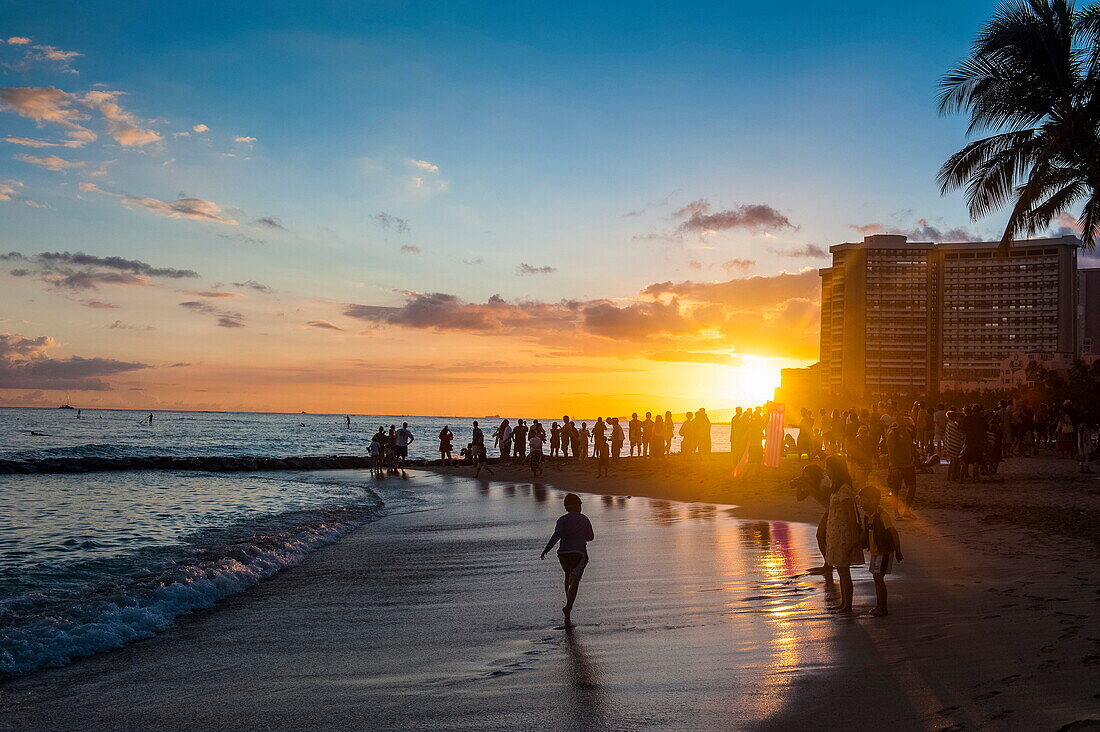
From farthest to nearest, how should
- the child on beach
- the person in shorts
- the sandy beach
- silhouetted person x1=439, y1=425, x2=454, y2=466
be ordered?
silhouetted person x1=439, y1=425, x2=454, y2=466 < the person in shorts < the child on beach < the sandy beach

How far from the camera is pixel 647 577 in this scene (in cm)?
965

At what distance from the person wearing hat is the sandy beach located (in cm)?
39

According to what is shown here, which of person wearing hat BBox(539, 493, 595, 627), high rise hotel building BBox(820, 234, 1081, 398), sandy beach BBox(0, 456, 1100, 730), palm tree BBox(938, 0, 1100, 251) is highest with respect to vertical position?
high rise hotel building BBox(820, 234, 1081, 398)

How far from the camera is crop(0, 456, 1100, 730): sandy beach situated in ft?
16.4

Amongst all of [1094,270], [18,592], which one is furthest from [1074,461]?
[1094,270]

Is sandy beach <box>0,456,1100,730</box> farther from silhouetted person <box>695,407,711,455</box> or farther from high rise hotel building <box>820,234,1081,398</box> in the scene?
high rise hotel building <box>820,234,1081,398</box>

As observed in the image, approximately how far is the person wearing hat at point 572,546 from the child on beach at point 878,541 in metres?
2.62

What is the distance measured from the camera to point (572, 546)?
25.1 ft

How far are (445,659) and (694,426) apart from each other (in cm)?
2524

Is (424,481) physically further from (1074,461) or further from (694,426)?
(1074,461)

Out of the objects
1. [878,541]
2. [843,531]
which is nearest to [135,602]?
[843,531]

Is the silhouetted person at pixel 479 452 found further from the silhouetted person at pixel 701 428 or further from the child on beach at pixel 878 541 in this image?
the child on beach at pixel 878 541

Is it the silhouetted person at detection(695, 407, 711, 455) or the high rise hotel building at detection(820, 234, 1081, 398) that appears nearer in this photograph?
the silhouetted person at detection(695, 407, 711, 455)

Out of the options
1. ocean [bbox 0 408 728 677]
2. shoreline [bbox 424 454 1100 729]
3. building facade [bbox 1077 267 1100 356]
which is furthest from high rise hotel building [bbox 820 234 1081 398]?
shoreline [bbox 424 454 1100 729]
